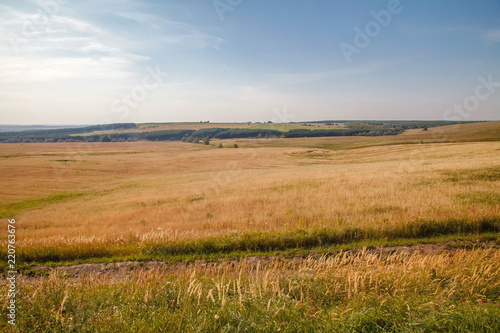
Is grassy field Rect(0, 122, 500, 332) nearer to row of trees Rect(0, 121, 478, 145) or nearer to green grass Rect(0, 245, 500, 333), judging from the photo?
green grass Rect(0, 245, 500, 333)

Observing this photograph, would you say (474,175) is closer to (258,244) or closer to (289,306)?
(258,244)

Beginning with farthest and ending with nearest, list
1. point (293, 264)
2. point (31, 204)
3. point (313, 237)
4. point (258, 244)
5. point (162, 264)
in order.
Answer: point (31, 204), point (313, 237), point (258, 244), point (162, 264), point (293, 264)

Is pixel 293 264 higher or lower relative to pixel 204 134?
lower

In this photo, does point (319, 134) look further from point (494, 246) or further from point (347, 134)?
point (494, 246)

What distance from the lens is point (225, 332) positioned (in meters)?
3.67

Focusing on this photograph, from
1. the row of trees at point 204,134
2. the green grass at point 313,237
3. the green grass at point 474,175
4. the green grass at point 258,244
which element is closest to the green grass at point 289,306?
the green grass at point 258,244

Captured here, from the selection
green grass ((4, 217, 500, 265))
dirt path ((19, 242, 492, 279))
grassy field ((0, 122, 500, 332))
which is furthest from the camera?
green grass ((4, 217, 500, 265))

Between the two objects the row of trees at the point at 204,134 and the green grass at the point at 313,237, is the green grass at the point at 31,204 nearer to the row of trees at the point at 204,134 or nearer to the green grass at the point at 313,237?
the green grass at the point at 313,237

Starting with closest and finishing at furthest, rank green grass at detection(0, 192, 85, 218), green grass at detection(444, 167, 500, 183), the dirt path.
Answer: the dirt path < green grass at detection(444, 167, 500, 183) < green grass at detection(0, 192, 85, 218)

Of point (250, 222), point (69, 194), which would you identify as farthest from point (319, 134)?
point (250, 222)

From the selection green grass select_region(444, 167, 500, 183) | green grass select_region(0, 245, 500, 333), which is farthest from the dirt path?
green grass select_region(444, 167, 500, 183)

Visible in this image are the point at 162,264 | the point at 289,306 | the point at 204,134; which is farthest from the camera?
the point at 204,134

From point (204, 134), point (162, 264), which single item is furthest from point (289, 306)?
point (204, 134)

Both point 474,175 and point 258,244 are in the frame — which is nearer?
point 258,244
